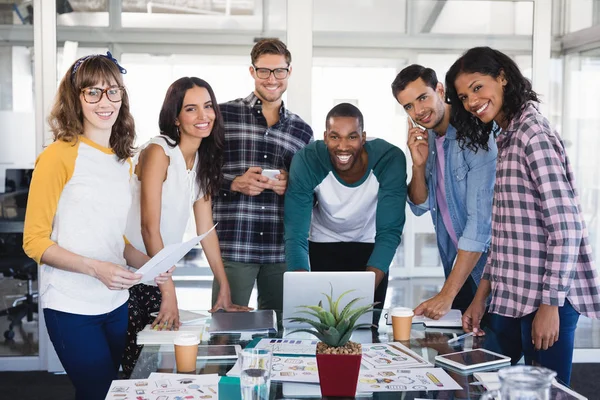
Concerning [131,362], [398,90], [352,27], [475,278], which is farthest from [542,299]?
[352,27]

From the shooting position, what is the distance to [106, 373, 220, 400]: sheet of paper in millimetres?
1576

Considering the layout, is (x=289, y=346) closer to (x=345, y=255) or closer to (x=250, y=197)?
(x=345, y=255)

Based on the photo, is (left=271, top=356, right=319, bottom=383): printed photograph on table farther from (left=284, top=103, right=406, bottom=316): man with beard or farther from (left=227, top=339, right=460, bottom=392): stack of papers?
(left=284, top=103, right=406, bottom=316): man with beard

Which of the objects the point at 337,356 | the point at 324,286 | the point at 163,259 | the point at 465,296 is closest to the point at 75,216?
the point at 163,259

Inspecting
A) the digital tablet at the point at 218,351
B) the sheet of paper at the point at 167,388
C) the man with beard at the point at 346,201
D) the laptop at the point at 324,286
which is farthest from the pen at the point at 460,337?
the sheet of paper at the point at 167,388

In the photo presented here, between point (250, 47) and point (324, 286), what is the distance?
2.48 m

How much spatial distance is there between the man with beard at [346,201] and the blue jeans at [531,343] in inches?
22.7

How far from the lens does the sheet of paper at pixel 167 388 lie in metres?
1.58

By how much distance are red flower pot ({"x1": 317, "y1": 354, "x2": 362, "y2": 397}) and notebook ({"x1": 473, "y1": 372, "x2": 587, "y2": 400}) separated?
34cm

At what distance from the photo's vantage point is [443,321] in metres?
2.26

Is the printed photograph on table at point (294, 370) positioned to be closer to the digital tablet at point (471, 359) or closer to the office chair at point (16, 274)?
the digital tablet at point (471, 359)

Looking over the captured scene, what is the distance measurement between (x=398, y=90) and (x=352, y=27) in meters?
1.64

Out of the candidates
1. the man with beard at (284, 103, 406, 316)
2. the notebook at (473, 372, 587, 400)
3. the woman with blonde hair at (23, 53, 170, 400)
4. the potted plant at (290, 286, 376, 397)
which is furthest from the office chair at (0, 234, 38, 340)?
the notebook at (473, 372, 587, 400)

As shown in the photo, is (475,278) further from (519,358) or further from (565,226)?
(565,226)
